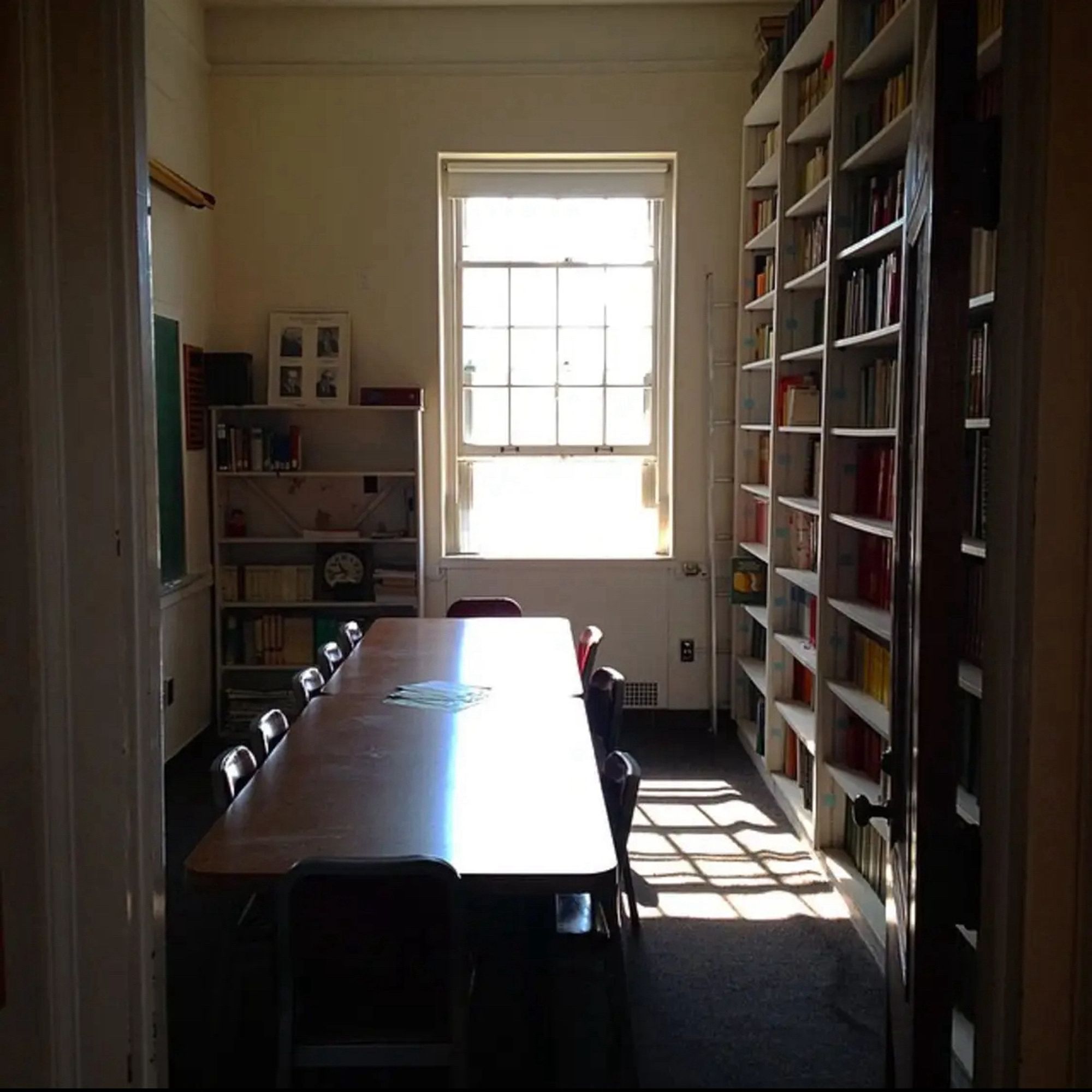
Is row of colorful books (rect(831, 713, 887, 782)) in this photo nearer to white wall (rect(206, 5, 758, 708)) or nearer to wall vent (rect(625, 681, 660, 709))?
wall vent (rect(625, 681, 660, 709))

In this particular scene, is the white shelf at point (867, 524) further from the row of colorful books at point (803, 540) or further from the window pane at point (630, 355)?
the window pane at point (630, 355)

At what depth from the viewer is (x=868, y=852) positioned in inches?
166

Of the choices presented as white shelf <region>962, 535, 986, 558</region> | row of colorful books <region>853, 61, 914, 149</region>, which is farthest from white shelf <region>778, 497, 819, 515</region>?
white shelf <region>962, 535, 986, 558</region>

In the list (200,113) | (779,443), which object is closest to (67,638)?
(779,443)

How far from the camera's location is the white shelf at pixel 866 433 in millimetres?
3965

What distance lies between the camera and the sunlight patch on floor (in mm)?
4125

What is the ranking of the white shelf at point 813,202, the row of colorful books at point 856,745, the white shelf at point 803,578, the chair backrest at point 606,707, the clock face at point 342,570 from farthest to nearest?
the clock face at point 342,570, the white shelf at point 803,578, the white shelf at point 813,202, the row of colorful books at point 856,745, the chair backrest at point 606,707

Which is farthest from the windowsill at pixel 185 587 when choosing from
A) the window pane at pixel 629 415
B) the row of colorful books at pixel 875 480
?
the row of colorful books at pixel 875 480

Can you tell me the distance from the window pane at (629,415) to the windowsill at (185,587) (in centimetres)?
247

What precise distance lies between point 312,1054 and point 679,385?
4940 mm

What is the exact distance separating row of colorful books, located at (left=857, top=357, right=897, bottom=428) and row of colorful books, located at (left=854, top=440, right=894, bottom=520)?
0.09 meters

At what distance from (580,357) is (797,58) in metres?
2.25

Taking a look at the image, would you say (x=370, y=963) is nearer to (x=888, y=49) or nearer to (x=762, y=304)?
(x=888, y=49)

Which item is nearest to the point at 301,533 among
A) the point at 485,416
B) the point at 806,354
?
the point at 485,416
